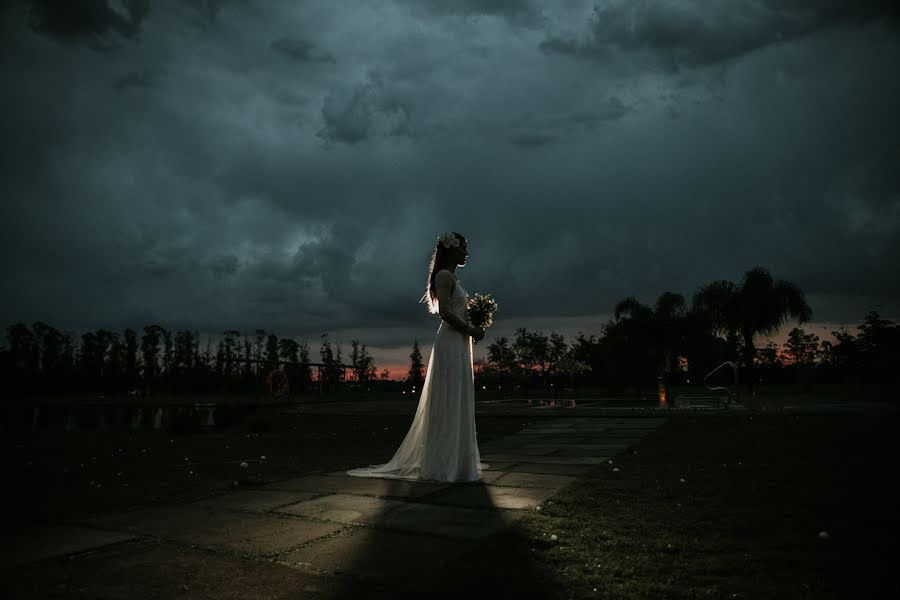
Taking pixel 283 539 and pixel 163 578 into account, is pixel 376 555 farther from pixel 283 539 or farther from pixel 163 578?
pixel 163 578

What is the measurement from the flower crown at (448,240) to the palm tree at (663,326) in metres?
33.7

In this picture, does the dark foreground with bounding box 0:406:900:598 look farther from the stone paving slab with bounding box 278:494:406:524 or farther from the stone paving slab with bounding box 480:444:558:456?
the stone paving slab with bounding box 480:444:558:456

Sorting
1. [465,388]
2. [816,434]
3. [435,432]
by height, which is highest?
[465,388]

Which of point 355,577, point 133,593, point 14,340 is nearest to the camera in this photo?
point 133,593

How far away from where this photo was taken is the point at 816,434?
8688 mm

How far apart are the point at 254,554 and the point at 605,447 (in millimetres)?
5877

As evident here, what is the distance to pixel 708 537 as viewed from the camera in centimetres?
320

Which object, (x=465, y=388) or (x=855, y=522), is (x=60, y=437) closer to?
(x=465, y=388)

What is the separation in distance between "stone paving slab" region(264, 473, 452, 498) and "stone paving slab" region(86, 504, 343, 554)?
1.01m

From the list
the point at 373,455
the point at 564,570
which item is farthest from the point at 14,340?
the point at 564,570

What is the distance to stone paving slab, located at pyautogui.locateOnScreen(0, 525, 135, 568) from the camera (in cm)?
286

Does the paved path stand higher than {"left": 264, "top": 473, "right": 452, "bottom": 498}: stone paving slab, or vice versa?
the paved path

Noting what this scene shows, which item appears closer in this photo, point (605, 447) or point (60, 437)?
point (605, 447)

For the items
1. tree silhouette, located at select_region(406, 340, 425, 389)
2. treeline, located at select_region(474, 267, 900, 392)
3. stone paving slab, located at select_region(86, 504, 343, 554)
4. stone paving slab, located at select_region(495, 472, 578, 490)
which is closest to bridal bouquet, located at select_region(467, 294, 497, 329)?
stone paving slab, located at select_region(495, 472, 578, 490)
